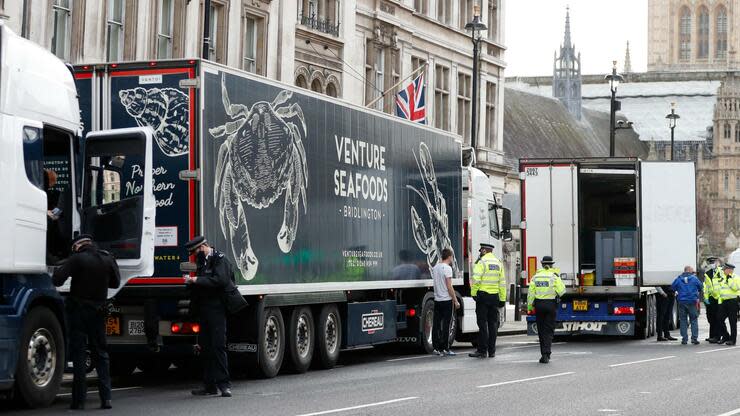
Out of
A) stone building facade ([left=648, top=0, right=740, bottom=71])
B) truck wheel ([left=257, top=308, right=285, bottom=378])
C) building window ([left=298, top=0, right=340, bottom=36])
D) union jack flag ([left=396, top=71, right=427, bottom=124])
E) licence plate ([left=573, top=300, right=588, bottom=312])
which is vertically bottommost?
truck wheel ([left=257, top=308, right=285, bottom=378])

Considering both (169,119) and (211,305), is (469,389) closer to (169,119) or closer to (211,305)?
(211,305)

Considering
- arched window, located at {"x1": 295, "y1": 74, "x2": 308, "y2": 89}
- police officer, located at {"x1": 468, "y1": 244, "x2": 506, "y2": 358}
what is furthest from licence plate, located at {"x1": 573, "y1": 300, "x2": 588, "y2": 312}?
arched window, located at {"x1": 295, "y1": 74, "x2": 308, "y2": 89}

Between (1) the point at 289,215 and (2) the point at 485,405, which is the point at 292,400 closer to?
(2) the point at 485,405

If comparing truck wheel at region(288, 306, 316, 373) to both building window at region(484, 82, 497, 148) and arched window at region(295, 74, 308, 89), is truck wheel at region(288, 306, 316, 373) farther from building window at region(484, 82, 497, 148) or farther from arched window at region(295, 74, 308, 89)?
building window at region(484, 82, 497, 148)

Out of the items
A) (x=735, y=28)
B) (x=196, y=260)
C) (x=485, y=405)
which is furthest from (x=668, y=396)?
(x=735, y=28)

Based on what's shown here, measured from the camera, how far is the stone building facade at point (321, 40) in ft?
94.8

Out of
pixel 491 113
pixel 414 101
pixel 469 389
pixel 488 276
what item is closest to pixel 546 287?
pixel 488 276

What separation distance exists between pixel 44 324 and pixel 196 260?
2170 mm

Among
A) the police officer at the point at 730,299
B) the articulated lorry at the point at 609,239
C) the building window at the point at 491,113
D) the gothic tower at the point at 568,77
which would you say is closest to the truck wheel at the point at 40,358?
the articulated lorry at the point at 609,239

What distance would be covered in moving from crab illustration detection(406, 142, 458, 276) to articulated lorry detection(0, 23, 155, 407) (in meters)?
8.05

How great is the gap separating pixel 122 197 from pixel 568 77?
130m

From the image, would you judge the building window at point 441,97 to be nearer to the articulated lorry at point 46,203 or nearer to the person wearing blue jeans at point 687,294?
the person wearing blue jeans at point 687,294

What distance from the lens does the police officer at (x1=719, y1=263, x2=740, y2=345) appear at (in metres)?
29.4

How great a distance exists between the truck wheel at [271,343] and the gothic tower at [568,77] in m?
111
